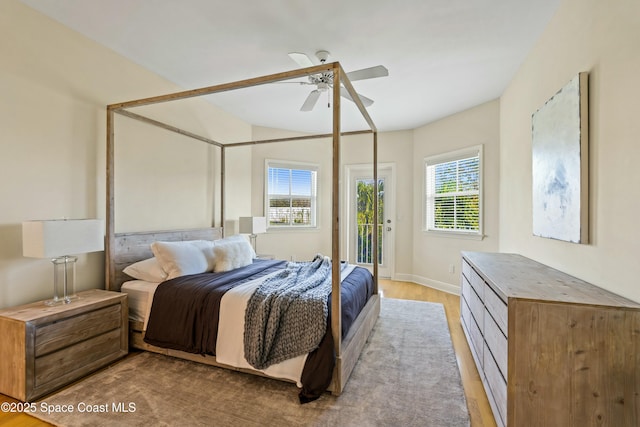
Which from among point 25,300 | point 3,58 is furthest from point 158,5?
point 25,300

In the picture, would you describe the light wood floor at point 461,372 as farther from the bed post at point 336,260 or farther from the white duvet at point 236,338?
the white duvet at point 236,338

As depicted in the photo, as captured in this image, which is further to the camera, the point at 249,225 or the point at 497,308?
the point at 249,225

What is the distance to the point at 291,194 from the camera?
536cm

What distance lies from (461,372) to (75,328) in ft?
9.57

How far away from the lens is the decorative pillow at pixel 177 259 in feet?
8.64

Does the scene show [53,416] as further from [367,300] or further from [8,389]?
[367,300]

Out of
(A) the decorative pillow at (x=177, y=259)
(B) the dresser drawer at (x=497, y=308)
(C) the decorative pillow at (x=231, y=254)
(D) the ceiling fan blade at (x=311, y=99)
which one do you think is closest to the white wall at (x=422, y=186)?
(B) the dresser drawer at (x=497, y=308)

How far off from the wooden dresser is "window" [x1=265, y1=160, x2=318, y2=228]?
13.4ft

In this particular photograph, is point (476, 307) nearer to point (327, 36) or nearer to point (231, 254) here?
point (231, 254)

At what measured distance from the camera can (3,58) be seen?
206 cm

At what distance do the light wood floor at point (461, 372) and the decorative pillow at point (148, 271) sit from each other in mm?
1072

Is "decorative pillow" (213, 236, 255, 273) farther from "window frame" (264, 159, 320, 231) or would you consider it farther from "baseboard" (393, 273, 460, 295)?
"baseboard" (393, 273, 460, 295)

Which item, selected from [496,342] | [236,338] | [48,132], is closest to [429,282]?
[496,342]

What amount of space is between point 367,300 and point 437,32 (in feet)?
8.32
